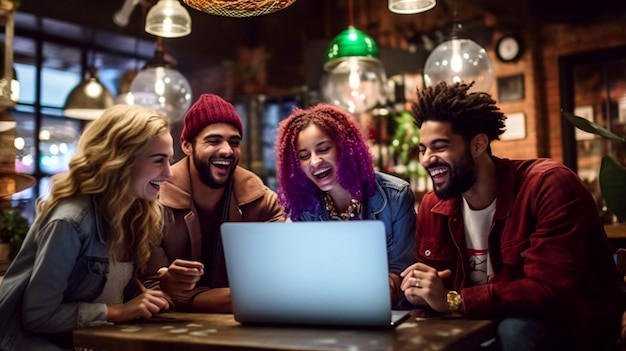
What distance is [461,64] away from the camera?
3.41 metres

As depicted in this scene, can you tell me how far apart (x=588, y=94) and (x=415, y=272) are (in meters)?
4.90

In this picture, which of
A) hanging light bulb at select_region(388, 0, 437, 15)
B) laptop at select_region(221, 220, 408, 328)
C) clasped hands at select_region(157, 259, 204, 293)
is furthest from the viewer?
hanging light bulb at select_region(388, 0, 437, 15)

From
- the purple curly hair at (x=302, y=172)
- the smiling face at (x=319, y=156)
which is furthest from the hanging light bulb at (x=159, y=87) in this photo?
the smiling face at (x=319, y=156)

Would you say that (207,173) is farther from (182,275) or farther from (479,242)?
(479,242)

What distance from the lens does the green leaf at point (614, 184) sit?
6.22ft

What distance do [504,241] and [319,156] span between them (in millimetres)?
721

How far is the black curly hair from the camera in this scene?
1.95 metres

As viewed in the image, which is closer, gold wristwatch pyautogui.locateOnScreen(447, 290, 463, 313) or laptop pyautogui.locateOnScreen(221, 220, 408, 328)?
laptop pyautogui.locateOnScreen(221, 220, 408, 328)

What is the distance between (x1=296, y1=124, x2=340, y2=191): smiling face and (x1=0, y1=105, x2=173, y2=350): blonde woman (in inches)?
20.2

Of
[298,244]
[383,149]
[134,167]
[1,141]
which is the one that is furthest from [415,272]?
[383,149]

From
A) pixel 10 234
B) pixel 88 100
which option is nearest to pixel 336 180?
pixel 10 234

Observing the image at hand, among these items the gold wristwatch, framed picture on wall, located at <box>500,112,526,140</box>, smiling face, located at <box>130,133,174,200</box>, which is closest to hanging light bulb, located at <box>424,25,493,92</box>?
smiling face, located at <box>130,133,174,200</box>

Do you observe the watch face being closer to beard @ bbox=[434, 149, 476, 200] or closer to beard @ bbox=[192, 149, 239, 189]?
beard @ bbox=[192, 149, 239, 189]

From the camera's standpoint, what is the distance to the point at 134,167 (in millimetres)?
1881
